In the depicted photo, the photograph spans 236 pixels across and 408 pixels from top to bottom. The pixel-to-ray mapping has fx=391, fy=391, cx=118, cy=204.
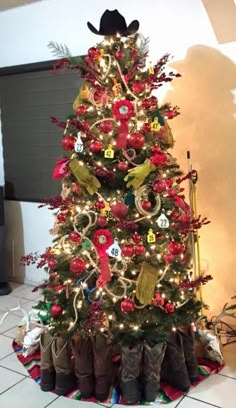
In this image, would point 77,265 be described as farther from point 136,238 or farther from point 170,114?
point 170,114

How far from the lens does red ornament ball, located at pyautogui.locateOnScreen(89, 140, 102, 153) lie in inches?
80.6

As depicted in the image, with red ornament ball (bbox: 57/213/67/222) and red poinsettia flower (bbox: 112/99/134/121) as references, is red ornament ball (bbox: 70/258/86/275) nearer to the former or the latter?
red ornament ball (bbox: 57/213/67/222)

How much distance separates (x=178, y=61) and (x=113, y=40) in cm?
72

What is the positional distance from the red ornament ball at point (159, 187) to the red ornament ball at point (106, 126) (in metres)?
0.37

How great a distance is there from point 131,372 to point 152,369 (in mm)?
108

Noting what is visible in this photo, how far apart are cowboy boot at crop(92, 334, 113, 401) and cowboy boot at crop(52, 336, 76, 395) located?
0.15 meters

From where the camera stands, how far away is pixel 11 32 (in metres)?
3.45

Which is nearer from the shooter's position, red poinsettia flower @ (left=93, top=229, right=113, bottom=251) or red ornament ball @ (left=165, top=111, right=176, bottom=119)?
red poinsettia flower @ (left=93, top=229, right=113, bottom=251)

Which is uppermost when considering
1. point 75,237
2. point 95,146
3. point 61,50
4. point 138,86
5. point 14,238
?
point 61,50

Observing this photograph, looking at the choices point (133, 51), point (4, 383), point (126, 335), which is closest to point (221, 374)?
point (126, 335)

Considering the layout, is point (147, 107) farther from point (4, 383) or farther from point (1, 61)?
point (1, 61)

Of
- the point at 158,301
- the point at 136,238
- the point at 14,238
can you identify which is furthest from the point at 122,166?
the point at 14,238

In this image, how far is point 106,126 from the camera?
2031mm

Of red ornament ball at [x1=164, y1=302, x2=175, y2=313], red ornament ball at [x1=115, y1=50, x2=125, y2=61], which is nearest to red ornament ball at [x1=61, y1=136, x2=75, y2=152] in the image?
red ornament ball at [x1=115, y1=50, x2=125, y2=61]
